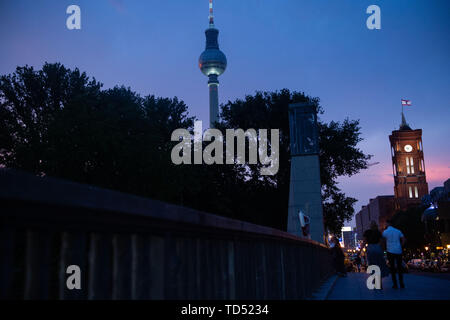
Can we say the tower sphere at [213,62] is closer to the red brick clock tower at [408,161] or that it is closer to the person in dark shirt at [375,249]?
the red brick clock tower at [408,161]

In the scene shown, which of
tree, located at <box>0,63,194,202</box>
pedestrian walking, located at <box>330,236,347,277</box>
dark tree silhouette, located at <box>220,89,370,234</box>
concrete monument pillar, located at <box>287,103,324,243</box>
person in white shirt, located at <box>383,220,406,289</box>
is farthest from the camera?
dark tree silhouette, located at <box>220,89,370,234</box>

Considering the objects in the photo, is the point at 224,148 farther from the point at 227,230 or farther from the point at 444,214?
the point at 227,230

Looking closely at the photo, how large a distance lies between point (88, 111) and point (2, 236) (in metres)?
29.1

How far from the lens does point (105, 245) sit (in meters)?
2.13

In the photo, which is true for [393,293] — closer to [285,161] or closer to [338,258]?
[338,258]

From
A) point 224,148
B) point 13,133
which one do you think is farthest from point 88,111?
point 224,148

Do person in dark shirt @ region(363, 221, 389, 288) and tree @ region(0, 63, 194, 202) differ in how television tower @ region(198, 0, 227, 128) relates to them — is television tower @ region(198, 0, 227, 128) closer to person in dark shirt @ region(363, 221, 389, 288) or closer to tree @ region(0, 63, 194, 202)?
tree @ region(0, 63, 194, 202)

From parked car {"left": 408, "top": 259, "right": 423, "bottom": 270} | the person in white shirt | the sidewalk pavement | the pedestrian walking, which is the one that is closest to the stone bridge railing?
the sidewalk pavement

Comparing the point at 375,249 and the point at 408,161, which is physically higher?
the point at 408,161

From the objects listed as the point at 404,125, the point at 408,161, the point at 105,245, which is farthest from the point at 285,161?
the point at 404,125

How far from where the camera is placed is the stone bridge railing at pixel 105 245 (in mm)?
1662

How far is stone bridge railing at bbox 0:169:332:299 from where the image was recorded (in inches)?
65.4
